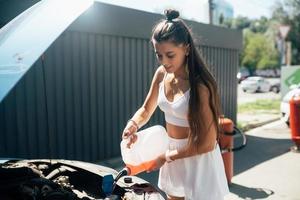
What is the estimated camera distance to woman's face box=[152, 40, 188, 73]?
88.0 inches

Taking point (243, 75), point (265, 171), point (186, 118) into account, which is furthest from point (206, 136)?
point (243, 75)

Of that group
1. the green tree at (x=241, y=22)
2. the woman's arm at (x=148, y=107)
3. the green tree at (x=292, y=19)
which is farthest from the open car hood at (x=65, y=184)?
the green tree at (x=241, y=22)

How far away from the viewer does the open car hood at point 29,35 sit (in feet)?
7.60

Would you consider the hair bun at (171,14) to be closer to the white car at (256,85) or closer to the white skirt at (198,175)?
the white skirt at (198,175)

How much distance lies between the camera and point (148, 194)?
2.32 metres

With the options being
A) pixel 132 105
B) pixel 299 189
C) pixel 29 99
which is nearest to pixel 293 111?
pixel 299 189

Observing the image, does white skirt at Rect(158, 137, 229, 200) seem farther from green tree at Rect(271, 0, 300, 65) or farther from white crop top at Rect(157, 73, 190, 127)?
green tree at Rect(271, 0, 300, 65)

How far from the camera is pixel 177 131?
2.40m

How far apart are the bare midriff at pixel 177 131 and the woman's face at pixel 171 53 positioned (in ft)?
1.26

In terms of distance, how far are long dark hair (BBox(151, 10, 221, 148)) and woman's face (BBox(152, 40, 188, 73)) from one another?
25mm

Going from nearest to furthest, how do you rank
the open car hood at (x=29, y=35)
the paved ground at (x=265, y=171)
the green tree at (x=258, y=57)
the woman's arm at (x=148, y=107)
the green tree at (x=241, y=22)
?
the open car hood at (x=29, y=35) < the woman's arm at (x=148, y=107) < the paved ground at (x=265, y=171) < the green tree at (x=258, y=57) < the green tree at (x=241, y=22)

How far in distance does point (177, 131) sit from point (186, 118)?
0.14 meters

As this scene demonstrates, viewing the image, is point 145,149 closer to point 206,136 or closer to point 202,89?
point 206,136

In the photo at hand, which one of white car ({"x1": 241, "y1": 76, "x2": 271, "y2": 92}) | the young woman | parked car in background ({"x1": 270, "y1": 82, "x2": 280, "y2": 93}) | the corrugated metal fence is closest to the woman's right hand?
the young woman
